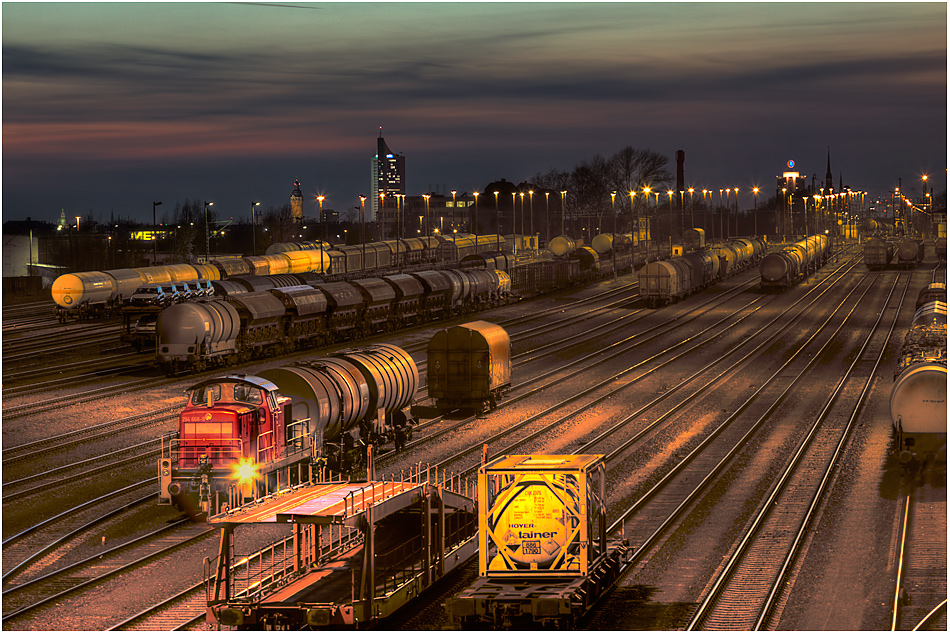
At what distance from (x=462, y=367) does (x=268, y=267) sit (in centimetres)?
5581

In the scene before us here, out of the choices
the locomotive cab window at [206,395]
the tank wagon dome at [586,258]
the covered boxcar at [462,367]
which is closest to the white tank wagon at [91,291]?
the covered boxcar at [462,367]

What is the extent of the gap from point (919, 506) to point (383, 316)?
4240 centimetres

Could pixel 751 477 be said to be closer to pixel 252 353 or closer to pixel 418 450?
pixel 418 450

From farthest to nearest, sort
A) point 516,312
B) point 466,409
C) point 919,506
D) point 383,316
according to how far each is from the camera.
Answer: point 516,312 → point 383,316 → point 466,409 → point 919,506

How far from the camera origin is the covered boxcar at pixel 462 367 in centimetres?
4075

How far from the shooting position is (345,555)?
21219 mm

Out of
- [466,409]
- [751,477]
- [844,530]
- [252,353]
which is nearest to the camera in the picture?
[844,530]

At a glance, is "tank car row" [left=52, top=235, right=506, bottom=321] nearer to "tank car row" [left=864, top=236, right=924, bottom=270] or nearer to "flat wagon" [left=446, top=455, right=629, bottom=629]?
"tank car row" [left=864, top=236, right=924, bottom=270]

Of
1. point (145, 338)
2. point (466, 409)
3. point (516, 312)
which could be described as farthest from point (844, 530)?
point (516, 312)

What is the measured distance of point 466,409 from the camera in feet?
137

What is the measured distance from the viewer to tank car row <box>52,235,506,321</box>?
7119 centimetres

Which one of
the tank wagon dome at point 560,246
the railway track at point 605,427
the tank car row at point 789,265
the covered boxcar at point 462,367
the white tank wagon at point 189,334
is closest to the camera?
the railway track at point 605,427

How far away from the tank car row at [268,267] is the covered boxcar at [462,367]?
1068 inches

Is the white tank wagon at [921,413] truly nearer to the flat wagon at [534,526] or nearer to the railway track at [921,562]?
the railway track at [921,562]
